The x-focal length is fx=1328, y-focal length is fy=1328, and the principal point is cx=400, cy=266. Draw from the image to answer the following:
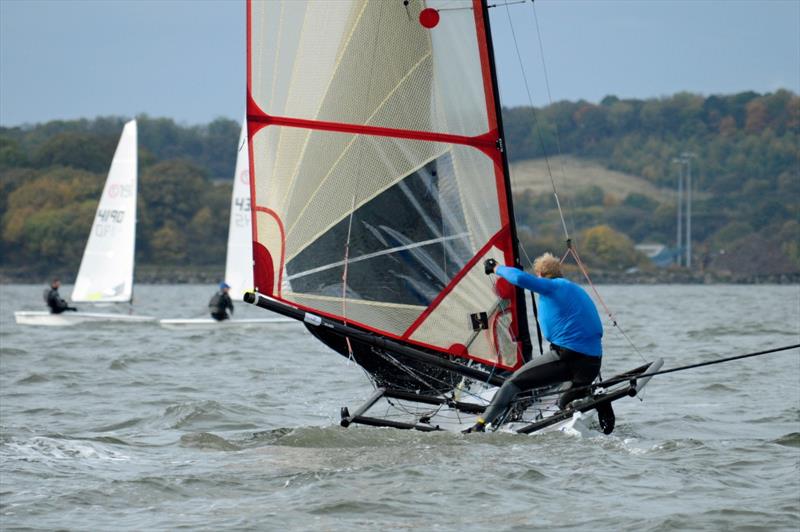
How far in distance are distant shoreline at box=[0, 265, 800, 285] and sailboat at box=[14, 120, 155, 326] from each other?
61.3 metres

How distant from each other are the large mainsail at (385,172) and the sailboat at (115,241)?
57.0ft

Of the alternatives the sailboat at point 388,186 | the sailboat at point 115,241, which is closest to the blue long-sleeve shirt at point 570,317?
the sailboat at point 388,186

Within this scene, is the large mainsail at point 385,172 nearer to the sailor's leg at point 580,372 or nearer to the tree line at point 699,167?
the sailor's leg at point 580,372

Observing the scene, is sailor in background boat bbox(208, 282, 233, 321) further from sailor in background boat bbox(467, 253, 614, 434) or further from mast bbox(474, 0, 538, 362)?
sailor in background boat bbox(467, 253, 614, 434)

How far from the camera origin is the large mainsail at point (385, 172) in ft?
30.9

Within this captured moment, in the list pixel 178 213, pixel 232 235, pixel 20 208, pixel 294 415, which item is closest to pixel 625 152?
pixel 178 213

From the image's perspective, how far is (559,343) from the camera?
869 cm

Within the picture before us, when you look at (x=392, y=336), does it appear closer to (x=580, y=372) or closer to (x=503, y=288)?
(x=503, y=288)

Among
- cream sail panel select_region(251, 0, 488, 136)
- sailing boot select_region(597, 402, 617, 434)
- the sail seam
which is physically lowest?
sailing boot select_region(597, 402, 617, 434)

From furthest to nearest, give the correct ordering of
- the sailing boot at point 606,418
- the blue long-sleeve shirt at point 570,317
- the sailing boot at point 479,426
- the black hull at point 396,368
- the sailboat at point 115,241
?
the sailboat at point 115,241, the black hull at point 396,368, the sailing boot at point 606,418, the sailing boot at point 479,426, the blue long-sleeve shirt at point 570,317

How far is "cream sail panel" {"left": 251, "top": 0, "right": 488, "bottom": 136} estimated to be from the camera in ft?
30.8

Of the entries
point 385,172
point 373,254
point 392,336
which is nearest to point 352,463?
point 392,336

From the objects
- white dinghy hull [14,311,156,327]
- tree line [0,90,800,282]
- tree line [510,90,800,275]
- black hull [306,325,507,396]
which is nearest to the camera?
black hull [306,325,507,396]

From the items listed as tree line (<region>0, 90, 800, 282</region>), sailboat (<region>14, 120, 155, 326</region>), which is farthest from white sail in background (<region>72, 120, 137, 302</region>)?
tree line (<region>0, 90, 800, 282</region>)
